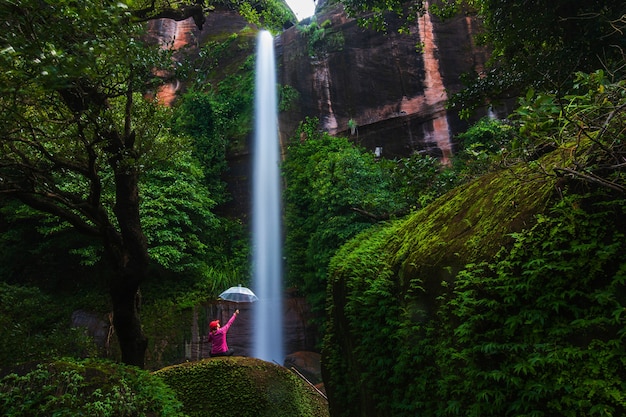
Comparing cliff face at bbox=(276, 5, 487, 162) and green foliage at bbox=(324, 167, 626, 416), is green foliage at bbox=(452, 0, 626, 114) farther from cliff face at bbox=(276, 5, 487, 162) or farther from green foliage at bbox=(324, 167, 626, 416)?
cliff face at bbox=(276, 5, 487, 162)

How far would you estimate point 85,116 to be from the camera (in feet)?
17.4

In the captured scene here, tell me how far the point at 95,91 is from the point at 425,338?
16.2 ft

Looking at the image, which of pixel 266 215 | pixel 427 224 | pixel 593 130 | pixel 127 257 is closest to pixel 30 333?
pixel 127 257

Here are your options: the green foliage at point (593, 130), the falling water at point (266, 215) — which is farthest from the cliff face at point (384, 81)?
the green foliage at point (593, 130)

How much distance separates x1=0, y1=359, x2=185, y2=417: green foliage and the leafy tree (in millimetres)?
1980

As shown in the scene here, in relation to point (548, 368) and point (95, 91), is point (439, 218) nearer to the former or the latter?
point (548, 368)

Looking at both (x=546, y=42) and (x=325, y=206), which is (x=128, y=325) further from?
(x=325, y=206)

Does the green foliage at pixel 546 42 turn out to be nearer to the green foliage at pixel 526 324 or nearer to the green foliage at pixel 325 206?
the green foliage at pixel 526 324

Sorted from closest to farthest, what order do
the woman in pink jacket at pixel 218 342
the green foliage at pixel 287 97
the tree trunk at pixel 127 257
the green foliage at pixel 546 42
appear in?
the green foliage at pixel 546 42, the tree trunk at pixel 127 257, the woman in pink jacket at pixel 218 342, the green foliage at pixel 287 97

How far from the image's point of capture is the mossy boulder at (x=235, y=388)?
7.09 meters

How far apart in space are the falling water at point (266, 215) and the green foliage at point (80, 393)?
10.3 m

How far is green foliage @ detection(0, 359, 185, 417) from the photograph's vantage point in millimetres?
3691

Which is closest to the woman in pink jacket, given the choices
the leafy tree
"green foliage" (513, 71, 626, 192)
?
the leafy tree

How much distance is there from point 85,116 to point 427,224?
166 inches
